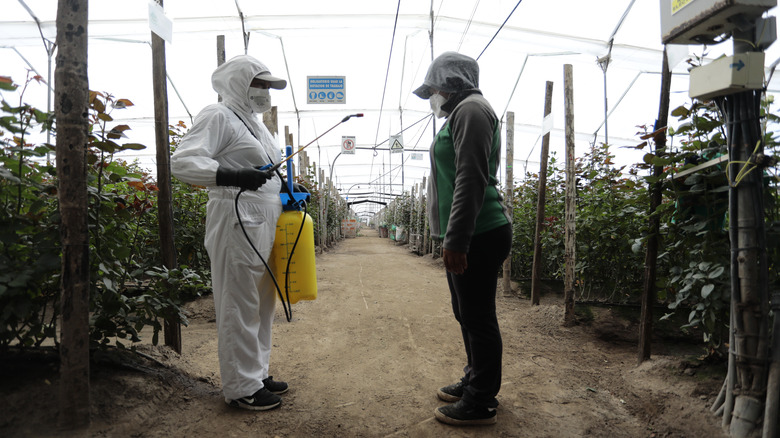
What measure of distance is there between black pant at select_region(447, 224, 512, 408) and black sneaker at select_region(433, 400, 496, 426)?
3 centimetres

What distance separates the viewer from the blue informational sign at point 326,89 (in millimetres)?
8781

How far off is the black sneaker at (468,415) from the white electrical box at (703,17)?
1952mm

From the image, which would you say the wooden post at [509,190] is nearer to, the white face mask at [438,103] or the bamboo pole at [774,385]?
the white face mask at [438,103]

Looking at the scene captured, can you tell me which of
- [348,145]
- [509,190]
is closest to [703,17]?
[509,190]

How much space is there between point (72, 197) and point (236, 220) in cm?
67

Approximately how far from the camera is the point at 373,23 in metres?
10.6

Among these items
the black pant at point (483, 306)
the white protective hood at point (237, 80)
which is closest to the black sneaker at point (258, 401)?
the black pant at point (483, 306)

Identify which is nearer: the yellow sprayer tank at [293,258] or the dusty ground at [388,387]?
the dusty ground at [388,387]

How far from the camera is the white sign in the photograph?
92.8 inches

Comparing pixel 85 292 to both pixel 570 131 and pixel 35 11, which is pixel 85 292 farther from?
pixel 35 11

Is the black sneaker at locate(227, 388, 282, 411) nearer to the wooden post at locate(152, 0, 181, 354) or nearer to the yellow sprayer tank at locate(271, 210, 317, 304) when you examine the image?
the yellow sprayer tank at locate(271, 210, 317, 304)

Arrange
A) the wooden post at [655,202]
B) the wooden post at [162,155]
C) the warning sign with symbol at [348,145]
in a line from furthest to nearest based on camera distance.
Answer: the warning sign with symbol at [348,145]
the wooden post at [162,155]
the wooden post at [655,202]

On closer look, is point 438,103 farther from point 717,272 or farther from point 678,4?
point 717,272

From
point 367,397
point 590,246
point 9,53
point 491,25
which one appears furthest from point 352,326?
point 9,53
